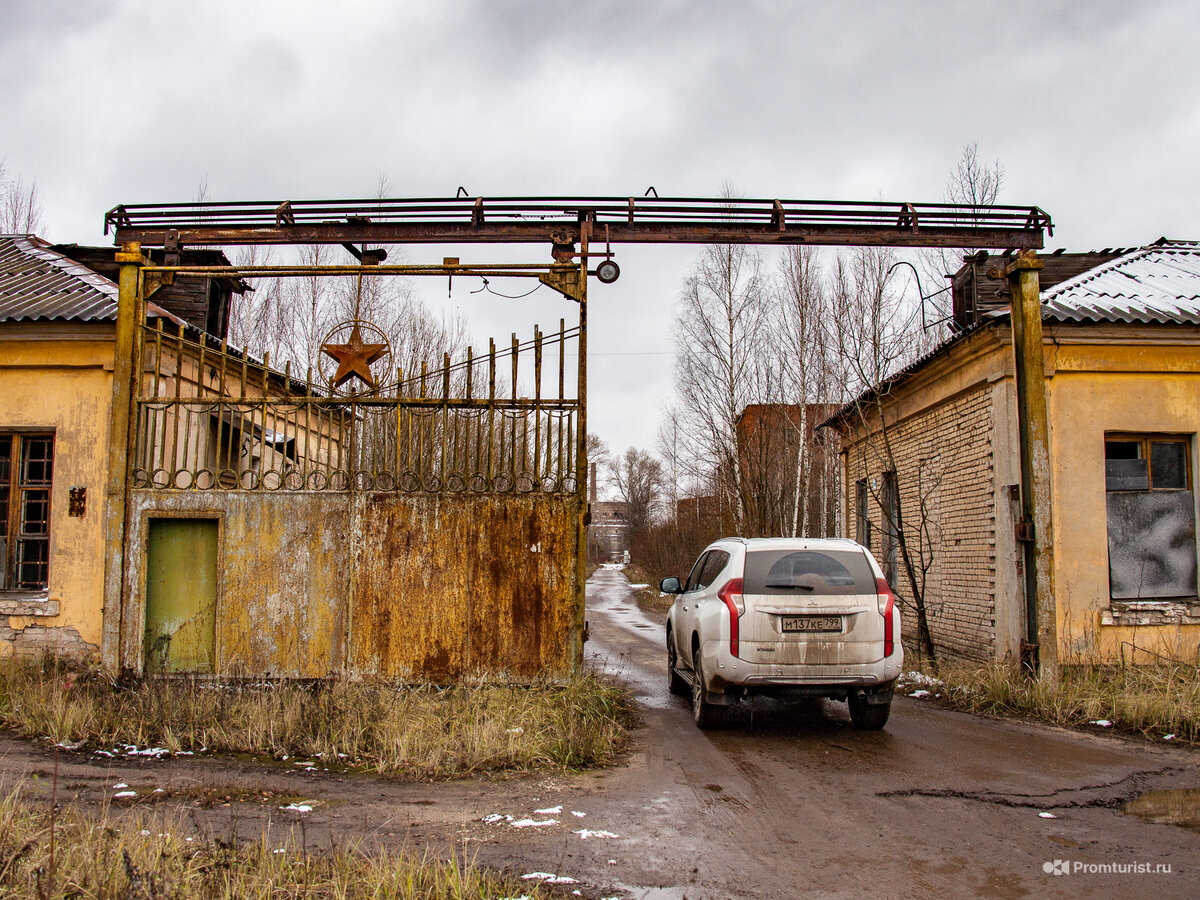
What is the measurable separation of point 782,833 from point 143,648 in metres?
6.54

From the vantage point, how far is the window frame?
31.8ft

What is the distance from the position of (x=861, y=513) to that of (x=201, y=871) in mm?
14352

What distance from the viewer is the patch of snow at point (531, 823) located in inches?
191

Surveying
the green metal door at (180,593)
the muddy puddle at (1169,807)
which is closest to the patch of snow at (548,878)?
the muddy puddle at (1169,807)

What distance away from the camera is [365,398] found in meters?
8.27

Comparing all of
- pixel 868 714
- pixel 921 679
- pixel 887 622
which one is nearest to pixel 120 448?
pixel 887 622

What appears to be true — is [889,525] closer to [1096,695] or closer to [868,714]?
[1096,695]

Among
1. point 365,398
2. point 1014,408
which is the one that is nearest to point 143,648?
point 365,398

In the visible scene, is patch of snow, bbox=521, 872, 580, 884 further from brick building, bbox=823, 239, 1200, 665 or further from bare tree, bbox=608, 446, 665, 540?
bare tree, bbox=608, 446, 665, 540

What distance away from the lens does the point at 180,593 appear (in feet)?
27.3

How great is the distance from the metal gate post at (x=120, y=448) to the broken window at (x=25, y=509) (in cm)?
197

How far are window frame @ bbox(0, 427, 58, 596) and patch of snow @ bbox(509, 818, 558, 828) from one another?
763cm

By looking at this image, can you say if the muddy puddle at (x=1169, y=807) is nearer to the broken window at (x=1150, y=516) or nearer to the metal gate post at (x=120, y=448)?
the broken window at (x=1150, y=516)
